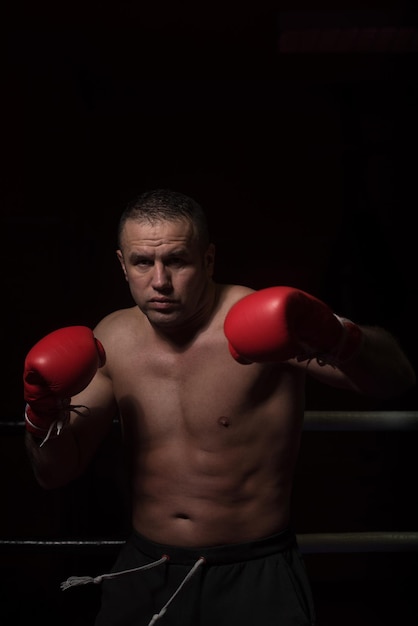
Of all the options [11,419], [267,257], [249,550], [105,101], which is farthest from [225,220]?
[249,550]

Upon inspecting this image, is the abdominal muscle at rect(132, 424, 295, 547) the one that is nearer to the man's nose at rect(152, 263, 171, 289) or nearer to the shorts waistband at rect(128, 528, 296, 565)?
the shorts waistband at rect(128, 528, 296, 565)

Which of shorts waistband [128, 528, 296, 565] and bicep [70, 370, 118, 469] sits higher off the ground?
bicep [70, 370, 118, 469]

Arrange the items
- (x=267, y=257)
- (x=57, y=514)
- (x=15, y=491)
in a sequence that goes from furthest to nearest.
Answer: (x=267, y=257), (x=57, y=514), (x=15, y=491)

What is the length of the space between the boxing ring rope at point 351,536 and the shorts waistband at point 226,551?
0.18m

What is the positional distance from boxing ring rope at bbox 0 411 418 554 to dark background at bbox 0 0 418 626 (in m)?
1.12

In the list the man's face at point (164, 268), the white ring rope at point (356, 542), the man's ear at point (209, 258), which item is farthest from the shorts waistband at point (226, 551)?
the man's ear at point (209, 258)

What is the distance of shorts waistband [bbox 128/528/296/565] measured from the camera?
129 cm

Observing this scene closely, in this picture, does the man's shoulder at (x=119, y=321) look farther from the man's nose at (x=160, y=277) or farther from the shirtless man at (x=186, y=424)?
the man's nose at (x=160, y=277)

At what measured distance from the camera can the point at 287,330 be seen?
1104mm

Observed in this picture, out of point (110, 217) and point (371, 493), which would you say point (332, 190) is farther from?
point (371, 493)

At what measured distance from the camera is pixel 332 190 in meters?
3.43

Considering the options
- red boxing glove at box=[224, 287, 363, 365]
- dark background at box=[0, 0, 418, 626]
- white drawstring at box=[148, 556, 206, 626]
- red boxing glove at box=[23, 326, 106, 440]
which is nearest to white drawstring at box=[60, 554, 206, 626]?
white drawstring at box=[148, 556, 206, 626]

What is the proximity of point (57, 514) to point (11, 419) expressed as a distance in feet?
4.62

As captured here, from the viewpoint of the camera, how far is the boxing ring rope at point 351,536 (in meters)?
1.45
